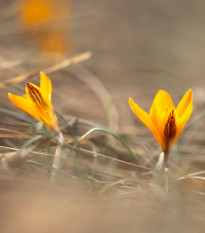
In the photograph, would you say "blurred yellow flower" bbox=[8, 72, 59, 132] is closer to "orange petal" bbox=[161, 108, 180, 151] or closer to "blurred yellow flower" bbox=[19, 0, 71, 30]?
"orange petal" bbox=[161, 108, 180, 151]

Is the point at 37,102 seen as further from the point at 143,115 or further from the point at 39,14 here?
the point at 39,14

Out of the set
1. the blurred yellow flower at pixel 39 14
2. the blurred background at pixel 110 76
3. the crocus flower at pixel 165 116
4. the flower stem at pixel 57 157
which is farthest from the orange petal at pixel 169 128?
the blurred yellow flower at pixel 39 14

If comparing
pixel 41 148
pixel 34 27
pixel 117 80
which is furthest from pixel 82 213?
pixel 34 27

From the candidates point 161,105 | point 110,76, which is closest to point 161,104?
point 161,105

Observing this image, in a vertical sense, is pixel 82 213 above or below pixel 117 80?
below

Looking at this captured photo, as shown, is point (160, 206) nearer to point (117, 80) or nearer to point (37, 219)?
point (37, 219)
